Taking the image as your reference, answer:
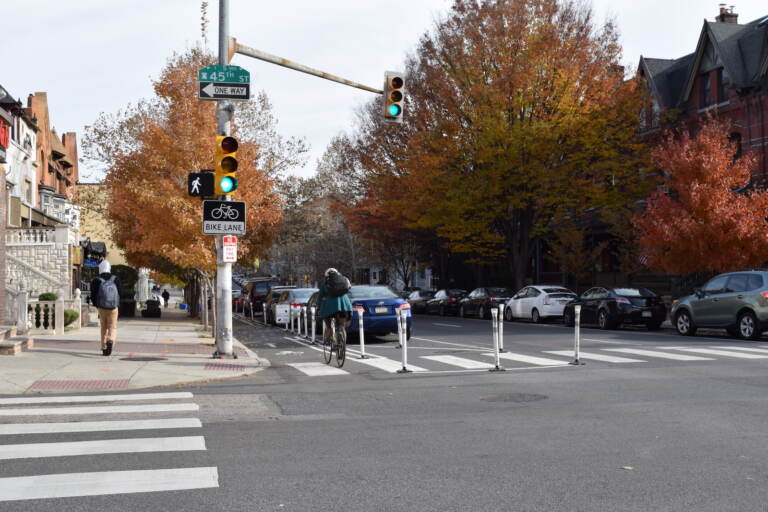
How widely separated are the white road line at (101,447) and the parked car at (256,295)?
32543 millimetres

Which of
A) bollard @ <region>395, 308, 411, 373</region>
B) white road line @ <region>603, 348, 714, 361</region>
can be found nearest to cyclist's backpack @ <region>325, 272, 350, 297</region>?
bollard @ <region>395, 308, 411, 373</region>

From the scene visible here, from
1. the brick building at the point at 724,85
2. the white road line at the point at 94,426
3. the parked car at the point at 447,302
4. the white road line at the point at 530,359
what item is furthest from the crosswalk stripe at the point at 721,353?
the parked car at the point at 447,302

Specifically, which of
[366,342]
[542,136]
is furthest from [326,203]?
[366,342]

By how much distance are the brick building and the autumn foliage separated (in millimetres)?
8289

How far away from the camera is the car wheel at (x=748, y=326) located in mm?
19750

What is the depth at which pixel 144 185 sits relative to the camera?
25828 mm

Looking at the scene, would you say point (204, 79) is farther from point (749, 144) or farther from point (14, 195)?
point (749, 144)

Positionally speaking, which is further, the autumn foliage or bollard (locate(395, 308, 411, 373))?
the autumn foliage

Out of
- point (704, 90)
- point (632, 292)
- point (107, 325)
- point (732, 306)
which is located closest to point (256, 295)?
point (632, 292)

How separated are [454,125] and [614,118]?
6428 mm

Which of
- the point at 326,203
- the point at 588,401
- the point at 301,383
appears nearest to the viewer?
the point at 588,401

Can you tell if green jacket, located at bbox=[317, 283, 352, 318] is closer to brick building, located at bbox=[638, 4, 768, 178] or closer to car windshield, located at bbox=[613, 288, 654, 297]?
car windshield, located at bbox=[613, 288, 654, 297]

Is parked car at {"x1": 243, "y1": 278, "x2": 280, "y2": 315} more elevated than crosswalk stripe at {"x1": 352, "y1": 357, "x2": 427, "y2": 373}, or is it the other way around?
parked car at {"x1": 243, "y1": 278, "x2": 280, "y2": 315}

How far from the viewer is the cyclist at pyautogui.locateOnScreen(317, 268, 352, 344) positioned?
14.8 metres
